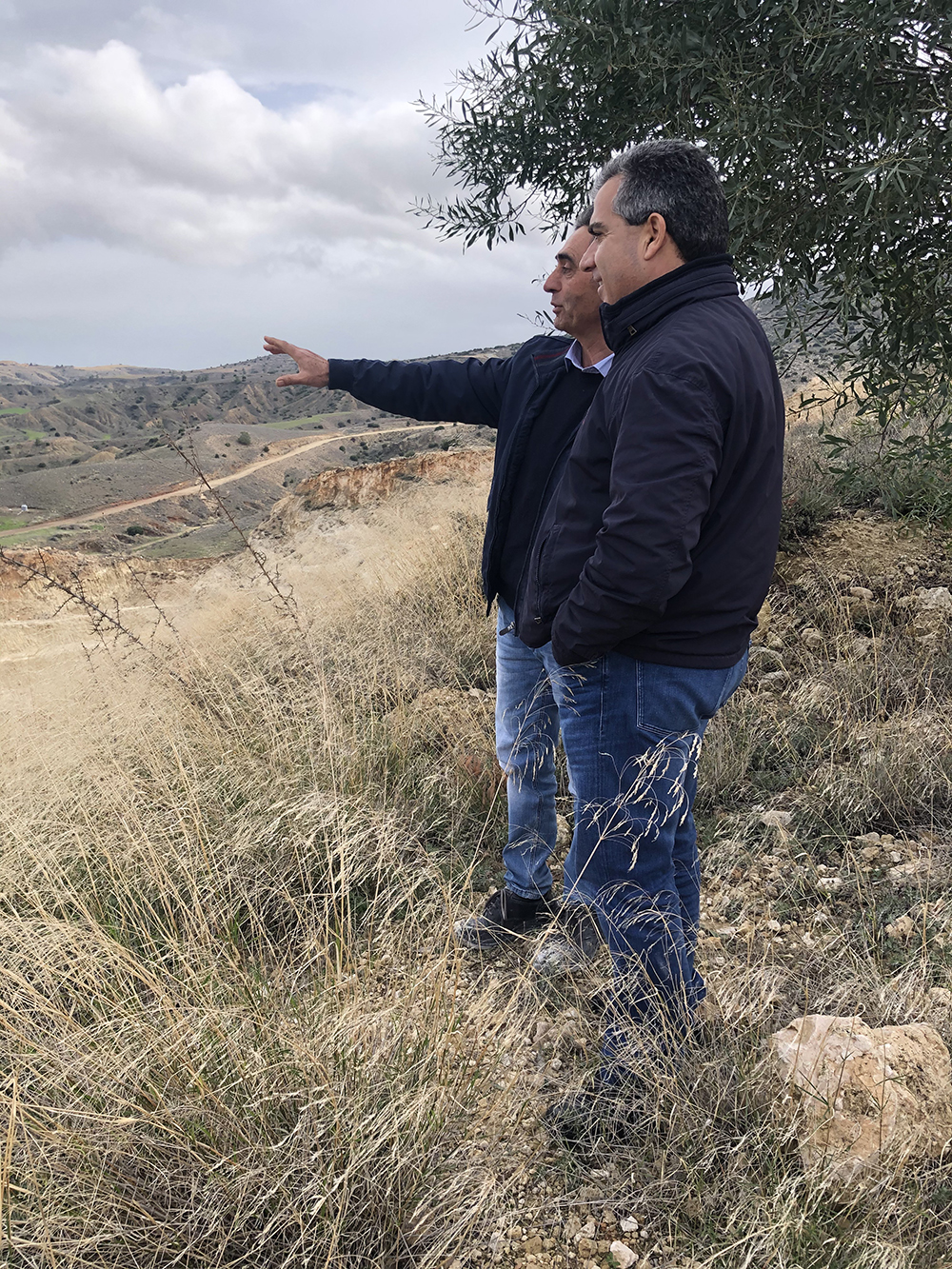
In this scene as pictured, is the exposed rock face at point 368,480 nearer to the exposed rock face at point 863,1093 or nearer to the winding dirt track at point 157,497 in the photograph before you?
the winding dirt track at point 157,497

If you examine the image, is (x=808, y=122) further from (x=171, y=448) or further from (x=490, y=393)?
(x=171, y=448)

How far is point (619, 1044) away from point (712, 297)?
1775 millimetres

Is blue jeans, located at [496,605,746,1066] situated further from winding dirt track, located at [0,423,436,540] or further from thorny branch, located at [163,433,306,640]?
winding dirt track, located at [0,423,436,540]

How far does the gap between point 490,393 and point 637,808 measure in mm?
1623

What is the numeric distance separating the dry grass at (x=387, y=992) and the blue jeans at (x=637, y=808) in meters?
0.19

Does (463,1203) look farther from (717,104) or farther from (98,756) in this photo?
(717,104)

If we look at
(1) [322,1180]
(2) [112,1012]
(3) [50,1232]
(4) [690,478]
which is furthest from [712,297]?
(3) [50,1232]

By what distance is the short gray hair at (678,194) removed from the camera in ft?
5.66

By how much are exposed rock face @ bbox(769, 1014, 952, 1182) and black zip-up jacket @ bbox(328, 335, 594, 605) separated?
1.50m

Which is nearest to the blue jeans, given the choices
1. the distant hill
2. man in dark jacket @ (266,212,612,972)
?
man in dark jacket @ (266,212,612,972)

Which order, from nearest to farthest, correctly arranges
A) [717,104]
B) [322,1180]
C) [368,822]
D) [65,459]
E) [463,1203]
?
[322,1180] < [463,1203] < [368,822] < [717,104] < [65,459]

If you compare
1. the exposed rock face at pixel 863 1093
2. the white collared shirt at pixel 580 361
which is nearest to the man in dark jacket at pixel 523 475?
the white collared shirt at pixel 580 361

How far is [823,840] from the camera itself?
9.97 feet

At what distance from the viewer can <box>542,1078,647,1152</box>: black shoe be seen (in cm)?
178
